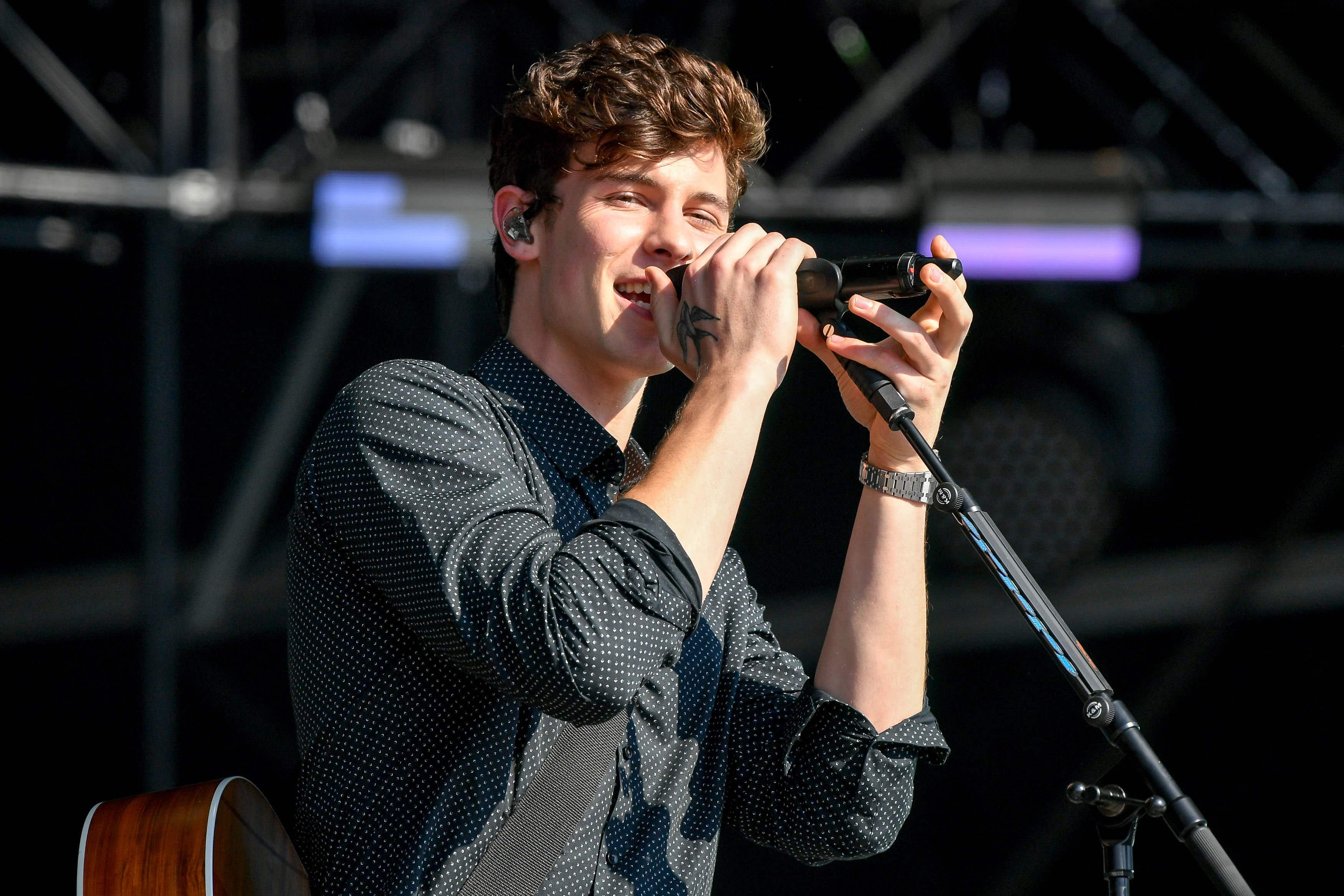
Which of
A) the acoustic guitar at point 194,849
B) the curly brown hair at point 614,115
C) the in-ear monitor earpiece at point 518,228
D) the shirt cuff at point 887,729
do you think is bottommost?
the acoustic guitar at point 194,849

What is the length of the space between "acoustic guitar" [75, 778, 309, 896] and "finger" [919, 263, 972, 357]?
0.89 metres

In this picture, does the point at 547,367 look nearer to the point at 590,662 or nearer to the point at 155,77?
the point at 590,662

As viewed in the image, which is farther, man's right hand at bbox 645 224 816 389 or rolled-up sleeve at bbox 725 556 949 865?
rolled-up sleeve at bbox 725 556 949 865

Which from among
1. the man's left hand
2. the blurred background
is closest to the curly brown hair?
the man's left hand

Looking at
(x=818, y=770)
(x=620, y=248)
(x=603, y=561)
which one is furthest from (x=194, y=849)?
(x=620, y=248)

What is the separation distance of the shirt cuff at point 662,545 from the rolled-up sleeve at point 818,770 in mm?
459

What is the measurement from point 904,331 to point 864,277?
0.25ft

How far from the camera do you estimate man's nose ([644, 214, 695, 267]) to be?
1.57 meters

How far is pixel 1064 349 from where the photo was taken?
3785 mm

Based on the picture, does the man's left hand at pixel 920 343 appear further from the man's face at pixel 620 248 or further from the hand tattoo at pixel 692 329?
the man's face at pixel 620 248

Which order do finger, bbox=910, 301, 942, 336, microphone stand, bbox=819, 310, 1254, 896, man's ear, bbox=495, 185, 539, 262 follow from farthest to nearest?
man's ear, bbox=495, 185, 539, 262, finger, bbox=910, 301, 942, 336, microphone stand, bbox=819, 310, 1254, 896

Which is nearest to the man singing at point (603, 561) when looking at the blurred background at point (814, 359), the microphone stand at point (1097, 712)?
the microphone stand at point (1097, 712)

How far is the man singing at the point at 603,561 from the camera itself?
1.22m

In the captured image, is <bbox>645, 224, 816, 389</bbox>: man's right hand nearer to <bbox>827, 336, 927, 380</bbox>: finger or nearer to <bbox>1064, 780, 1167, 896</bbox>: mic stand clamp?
<bbox>827, 336, 927, 380</bbox>: finger
